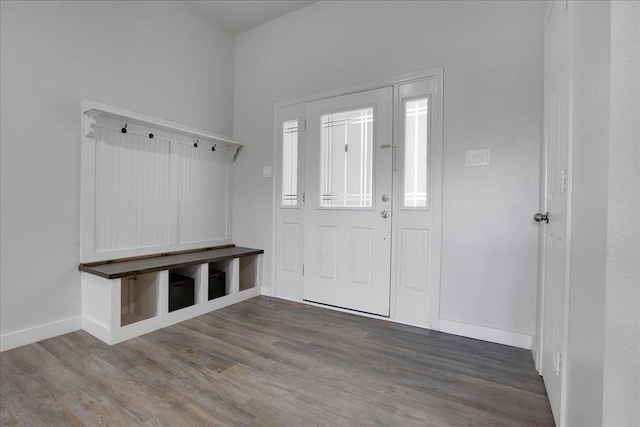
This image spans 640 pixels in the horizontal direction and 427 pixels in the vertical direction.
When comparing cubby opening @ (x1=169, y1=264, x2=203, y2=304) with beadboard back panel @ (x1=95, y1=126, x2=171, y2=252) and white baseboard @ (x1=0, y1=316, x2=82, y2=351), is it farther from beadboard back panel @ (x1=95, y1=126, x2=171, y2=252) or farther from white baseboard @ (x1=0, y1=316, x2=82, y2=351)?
white baseboard @ (x1=0, y1=316, x2=82, y2=351)

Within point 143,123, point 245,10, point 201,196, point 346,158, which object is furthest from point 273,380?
point 245,10

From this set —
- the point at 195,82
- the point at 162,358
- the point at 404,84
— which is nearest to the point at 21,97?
the point at 195,82

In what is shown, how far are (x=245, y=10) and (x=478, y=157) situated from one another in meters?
2.82

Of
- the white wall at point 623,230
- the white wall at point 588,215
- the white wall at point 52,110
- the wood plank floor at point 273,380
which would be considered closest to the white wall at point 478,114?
the wood plank floor at point 273,380

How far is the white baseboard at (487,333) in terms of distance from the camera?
7.23ft

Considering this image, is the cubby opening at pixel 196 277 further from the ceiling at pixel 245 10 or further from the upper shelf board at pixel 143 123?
the ceiling at pixel 245 10

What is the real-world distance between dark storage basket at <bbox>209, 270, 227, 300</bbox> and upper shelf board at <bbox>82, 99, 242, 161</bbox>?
1430 millimetres

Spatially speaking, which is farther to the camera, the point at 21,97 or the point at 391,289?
the point at 391,289

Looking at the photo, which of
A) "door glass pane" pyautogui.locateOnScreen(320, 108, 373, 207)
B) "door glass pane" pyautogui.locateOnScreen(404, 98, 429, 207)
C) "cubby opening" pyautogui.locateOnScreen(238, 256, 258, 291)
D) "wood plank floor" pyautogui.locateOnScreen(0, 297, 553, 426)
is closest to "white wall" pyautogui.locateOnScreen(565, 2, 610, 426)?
"wood plank floor" pyautogui.locateOnScreen(0, 297, 553, 426)

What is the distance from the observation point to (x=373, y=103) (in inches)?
110

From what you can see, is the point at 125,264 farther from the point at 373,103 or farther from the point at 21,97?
the point at 373,103

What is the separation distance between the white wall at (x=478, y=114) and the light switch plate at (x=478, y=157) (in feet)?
0.11

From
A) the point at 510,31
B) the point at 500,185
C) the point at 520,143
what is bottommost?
the point at 500,185

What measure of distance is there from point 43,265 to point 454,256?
3096 mm
